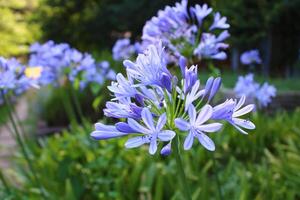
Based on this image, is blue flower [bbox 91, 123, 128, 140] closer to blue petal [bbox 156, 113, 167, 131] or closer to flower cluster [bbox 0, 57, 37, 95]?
blue petal [bbox 156, 113, 167, 131]

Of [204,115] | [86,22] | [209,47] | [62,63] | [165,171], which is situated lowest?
[165,171]

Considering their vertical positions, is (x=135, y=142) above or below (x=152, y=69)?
below

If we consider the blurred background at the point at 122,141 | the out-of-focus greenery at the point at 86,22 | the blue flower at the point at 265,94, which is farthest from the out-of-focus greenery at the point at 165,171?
the out-of-focus greenery at the point at 86,22

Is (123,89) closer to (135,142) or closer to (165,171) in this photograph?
(135,142)

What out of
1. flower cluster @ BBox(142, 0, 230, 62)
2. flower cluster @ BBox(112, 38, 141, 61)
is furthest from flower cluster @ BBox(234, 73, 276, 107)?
flower cluster @ BBox(142, 0, 230, 62)

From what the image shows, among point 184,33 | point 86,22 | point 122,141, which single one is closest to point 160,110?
point 184,33

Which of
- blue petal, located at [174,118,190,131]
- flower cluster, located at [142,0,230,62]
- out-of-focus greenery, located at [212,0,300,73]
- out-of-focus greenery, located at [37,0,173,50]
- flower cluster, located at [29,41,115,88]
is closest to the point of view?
blue petal, located at [174,118,190,131]

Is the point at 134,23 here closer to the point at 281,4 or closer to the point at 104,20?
the point at 104,20

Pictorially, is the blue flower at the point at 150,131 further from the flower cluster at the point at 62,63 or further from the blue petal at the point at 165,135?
the flower cluster at the point at 62,63
